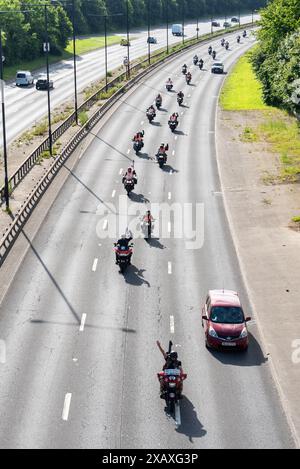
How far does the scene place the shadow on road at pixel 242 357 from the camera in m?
31.2

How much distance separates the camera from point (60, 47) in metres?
142

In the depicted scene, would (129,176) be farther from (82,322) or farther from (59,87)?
(59,87)

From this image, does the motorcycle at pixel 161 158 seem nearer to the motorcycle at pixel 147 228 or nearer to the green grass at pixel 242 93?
the motorcycle at pixel 147 228

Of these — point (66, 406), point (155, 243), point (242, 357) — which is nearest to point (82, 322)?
point (66, 406)

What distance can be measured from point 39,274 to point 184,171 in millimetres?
25419

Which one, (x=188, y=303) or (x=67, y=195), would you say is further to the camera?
(x=67, y=195)

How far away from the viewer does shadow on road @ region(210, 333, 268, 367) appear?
31.2m

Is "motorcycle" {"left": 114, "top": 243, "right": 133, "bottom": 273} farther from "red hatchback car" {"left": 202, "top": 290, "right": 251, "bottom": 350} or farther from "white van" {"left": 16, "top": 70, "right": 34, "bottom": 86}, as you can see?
"white van" {"left": 16, "top": 70, "right": 34, "bottom": 86}

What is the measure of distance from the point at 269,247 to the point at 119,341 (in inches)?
582

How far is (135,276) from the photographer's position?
131 feet

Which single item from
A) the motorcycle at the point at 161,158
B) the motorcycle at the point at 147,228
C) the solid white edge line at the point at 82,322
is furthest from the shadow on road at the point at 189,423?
the motorcycle at the point at 161,158

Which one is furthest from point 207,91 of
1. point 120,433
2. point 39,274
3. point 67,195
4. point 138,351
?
point 120,433
